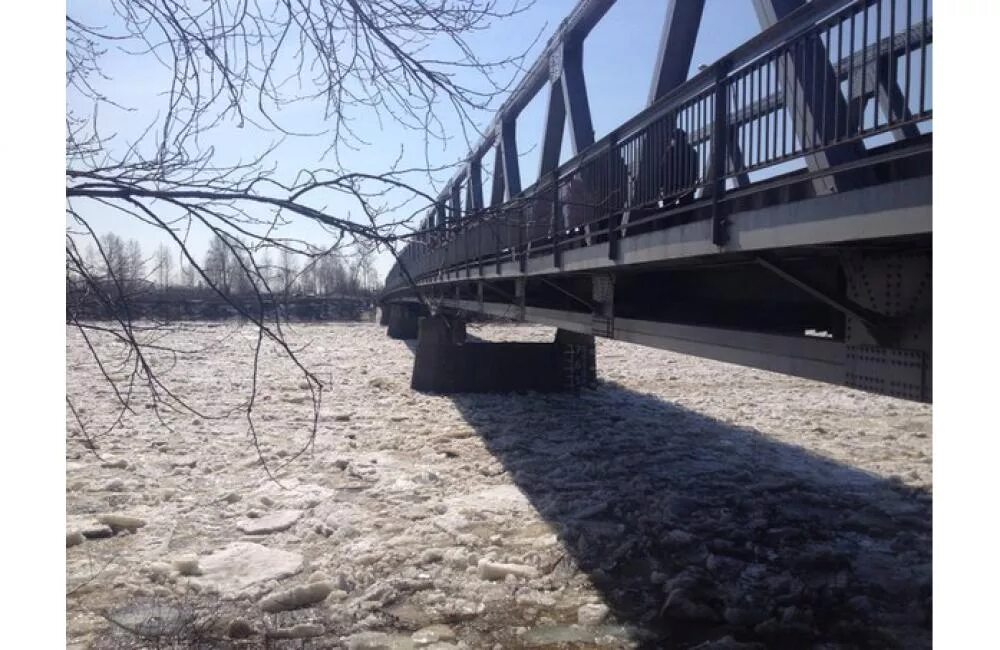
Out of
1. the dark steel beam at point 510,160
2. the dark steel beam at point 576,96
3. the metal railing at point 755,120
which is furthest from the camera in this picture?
the dark steel beam at point 510,160

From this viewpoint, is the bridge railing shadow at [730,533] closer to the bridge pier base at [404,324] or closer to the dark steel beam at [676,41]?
the dark steel beam at [676,41]

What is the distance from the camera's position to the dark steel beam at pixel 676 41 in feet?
21.1

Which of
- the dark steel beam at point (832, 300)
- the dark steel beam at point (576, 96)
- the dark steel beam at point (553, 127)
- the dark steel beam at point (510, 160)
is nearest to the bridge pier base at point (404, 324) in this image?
the dark steel beam at point (510, 160)

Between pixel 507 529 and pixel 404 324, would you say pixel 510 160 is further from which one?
pixel 404 324

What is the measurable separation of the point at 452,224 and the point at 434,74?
0.86 meters

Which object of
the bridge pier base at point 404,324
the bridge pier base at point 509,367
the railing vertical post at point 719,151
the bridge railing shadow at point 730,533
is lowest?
the bridge railing shadow at point 730,533

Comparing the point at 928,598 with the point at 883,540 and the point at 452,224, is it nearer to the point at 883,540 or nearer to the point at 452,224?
the point at 883,540

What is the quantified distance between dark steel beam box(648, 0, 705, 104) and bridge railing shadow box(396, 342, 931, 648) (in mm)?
3821

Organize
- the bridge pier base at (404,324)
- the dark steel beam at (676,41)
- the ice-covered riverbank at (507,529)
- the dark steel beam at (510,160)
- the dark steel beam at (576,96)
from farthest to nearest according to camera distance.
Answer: the bridge pier base at (404,324), the dark steel beam at (510,160), the dark steel beam at (576,96), the dark steel beam at (676,41), the ice-covered riverbank at (507,529)

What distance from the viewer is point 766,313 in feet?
17.4

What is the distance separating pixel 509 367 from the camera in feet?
48.7

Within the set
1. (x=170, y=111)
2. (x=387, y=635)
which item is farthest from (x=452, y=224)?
(x=387, y=635)

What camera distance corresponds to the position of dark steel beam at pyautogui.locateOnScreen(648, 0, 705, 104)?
6.43m

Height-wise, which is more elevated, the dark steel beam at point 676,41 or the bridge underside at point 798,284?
the dark steel beam at point 676,41
